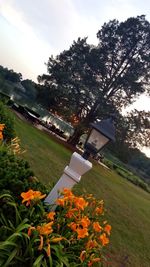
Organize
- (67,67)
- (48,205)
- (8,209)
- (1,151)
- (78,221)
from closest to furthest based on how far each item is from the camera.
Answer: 1. (8,209)
2. (78,221)
3. (48,205)
4. (1,151)
5. (67,67)

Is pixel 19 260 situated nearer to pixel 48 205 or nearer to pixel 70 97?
pixel 48 205

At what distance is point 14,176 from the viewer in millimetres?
4031

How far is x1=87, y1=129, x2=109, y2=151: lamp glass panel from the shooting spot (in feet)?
14.7

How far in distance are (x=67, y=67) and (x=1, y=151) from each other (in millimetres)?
Result: 21521

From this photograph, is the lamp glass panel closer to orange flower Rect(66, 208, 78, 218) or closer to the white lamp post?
the white lamp post

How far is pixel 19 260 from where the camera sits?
3.14m

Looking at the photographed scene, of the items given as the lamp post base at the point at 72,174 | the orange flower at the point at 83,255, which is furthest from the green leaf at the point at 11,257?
the lamp post base at the point at 72,174

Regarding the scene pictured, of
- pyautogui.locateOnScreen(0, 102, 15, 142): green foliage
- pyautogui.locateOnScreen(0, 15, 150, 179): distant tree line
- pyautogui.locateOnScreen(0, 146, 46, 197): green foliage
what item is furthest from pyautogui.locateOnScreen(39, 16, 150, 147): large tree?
pyautogui.locateOnScreen(0, 146, 46, 197): green foliage

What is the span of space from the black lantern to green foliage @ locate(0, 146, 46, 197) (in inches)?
33.9

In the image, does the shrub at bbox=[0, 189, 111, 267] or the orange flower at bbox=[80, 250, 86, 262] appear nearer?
the shrub at bbox=[0, 189, 111, 267]

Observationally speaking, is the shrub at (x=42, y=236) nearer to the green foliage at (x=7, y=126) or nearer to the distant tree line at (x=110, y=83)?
the green foliage at (x=7, y=126)

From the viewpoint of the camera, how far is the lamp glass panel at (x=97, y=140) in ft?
14.7

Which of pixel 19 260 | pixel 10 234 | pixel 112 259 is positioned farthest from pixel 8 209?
pixel 112 259

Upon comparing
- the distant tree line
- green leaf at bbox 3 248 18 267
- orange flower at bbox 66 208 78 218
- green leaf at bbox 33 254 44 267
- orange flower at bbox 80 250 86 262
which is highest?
the distant tree line
